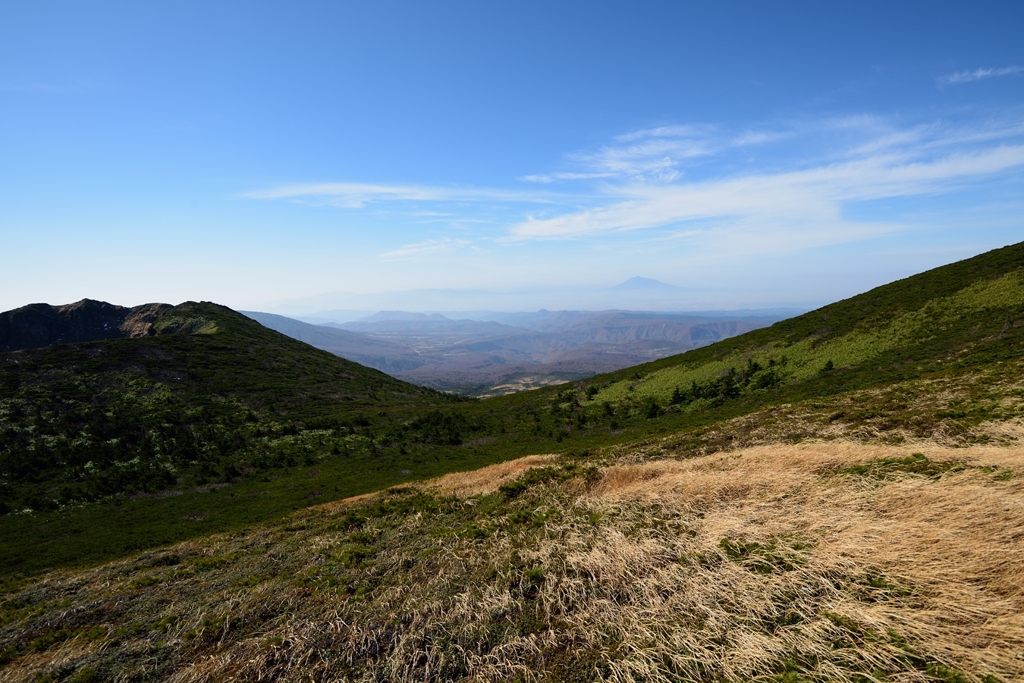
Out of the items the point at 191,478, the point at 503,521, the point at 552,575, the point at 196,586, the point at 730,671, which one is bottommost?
the point at 191,478

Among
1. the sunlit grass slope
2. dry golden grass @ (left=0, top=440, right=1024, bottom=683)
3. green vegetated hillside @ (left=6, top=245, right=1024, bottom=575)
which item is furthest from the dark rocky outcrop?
the sunlit grass slope

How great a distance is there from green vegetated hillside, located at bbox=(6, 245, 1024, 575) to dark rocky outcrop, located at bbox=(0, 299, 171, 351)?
51.7 metres

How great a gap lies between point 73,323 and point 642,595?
16281 cm

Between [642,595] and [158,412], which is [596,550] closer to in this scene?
[642,595]

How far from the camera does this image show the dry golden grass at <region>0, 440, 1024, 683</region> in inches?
297

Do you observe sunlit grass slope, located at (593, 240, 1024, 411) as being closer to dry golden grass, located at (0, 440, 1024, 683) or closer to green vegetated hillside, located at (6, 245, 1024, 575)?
green vegetated hillside, located at (6, 245, 1024, 575)

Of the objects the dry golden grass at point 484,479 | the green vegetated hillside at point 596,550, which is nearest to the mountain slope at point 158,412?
the green vegetated hillside at point 596,550

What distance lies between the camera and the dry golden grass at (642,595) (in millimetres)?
7543

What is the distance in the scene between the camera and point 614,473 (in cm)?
2106

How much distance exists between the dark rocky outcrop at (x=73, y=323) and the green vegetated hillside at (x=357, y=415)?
51.7 meters

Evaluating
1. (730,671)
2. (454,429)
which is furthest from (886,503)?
(454,429)

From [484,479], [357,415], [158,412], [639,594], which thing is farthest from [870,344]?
[158,412]

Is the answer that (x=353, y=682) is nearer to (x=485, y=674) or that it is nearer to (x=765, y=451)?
(x=485, y=674)

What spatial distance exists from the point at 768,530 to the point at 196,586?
21213 mm
